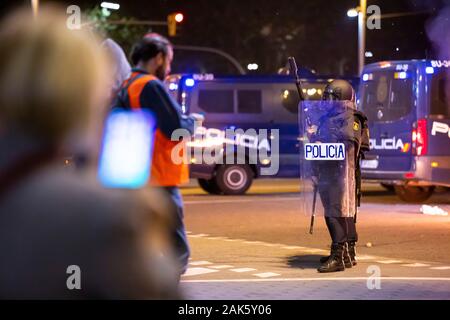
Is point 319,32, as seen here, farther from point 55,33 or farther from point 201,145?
point 55,33

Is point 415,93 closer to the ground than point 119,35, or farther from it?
closer to the ground

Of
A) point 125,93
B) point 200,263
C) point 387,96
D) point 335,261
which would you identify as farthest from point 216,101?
point 125,93

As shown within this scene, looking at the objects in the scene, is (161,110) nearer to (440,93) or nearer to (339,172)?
(339,172)

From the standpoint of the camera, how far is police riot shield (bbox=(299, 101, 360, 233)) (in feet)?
31.1

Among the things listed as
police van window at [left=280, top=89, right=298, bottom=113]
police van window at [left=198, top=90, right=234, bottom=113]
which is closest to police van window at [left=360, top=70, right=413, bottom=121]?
police van window at [left=280, top=89, right=298, bottom=113]

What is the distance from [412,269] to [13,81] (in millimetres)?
7931

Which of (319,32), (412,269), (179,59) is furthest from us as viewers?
(179,59)

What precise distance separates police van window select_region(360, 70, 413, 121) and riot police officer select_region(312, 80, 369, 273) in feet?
28.7

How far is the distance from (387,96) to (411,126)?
903mm

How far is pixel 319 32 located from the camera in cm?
5025

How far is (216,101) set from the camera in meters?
21.9

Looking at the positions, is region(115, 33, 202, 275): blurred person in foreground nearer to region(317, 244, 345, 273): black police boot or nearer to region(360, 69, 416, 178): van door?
region(317, 244, 345, 273): black police boot

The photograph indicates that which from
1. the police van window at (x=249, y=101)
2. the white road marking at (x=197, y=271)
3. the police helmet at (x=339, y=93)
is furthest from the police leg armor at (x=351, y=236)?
the police van window at (x=249, y=101)
